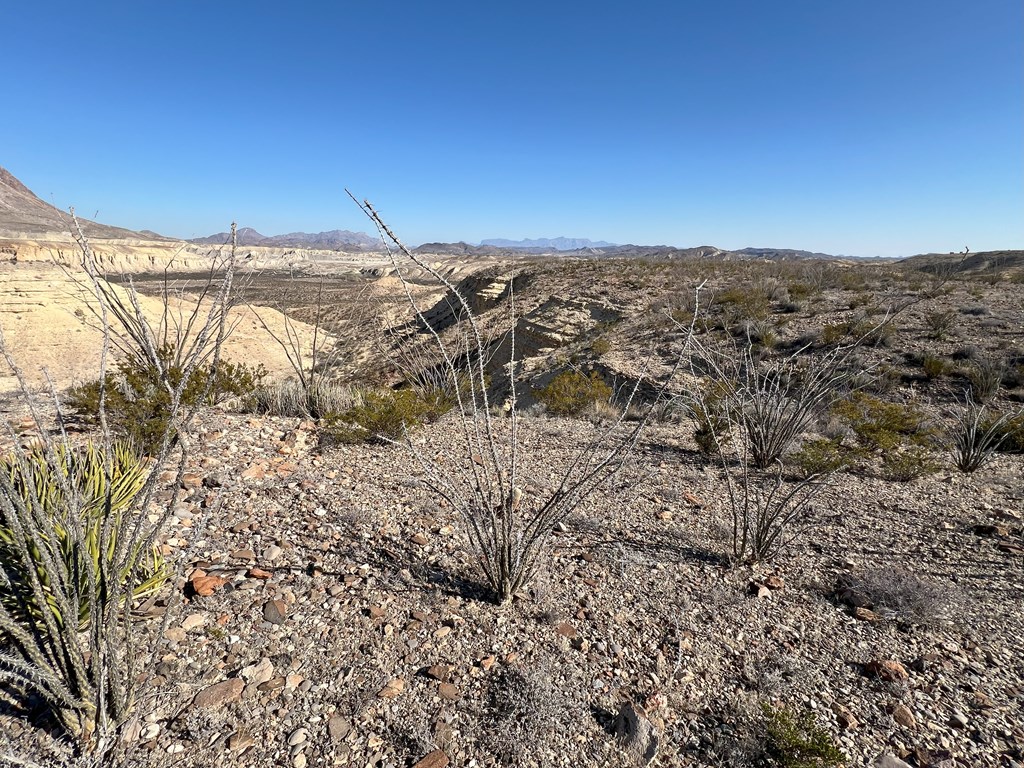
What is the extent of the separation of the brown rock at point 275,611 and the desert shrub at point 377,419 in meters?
2.27

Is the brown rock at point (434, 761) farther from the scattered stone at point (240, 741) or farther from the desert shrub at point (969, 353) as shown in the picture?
the desert shrub at point (969, 353)

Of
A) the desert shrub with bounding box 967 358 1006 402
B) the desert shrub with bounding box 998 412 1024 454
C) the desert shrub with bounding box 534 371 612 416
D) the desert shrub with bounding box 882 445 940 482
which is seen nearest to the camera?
the desert shrub with bounding box 882 445 940 482

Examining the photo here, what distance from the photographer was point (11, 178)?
346ft

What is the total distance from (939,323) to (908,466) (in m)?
8.23

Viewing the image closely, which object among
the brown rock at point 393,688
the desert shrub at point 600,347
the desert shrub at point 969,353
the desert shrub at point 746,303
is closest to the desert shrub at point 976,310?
the desert shrub at point 969,353

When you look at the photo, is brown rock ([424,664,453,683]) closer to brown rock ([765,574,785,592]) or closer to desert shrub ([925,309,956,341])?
brown rock ([765,574,785,592])

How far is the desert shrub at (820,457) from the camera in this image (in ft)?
15.5

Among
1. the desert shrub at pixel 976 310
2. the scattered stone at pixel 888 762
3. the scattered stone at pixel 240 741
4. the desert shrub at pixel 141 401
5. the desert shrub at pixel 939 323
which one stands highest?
the desert shrub at pixel 976 310

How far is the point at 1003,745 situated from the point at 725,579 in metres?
Answer: 1.37

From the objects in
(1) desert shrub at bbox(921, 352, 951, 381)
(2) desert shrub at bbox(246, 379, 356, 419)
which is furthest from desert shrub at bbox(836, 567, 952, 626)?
(1) desert shrub at bbox(921, 352, 951, 381)

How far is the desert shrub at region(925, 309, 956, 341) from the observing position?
10.4m

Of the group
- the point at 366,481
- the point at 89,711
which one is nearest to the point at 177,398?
the point at 89,711

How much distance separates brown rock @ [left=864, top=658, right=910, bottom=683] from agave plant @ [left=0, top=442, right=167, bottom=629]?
3.37 m

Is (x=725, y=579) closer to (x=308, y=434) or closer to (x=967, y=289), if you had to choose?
(x=308, y=434)
